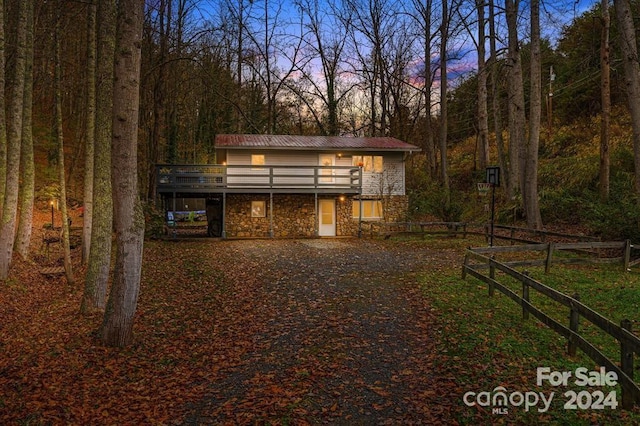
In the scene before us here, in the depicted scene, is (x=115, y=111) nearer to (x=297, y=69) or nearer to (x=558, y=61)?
(x=297, y=69)

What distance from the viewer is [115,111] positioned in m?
6.44

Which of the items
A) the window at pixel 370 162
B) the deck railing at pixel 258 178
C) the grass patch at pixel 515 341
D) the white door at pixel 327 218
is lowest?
the grass patch at pixel 515 341

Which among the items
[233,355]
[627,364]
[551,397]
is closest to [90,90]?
[233,355]

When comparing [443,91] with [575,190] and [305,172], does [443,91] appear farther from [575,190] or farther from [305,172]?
[305,172]

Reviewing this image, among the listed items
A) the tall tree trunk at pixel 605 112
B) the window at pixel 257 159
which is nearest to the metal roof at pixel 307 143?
the window at pixel 257 159

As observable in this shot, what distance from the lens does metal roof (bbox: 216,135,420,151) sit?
22297mm

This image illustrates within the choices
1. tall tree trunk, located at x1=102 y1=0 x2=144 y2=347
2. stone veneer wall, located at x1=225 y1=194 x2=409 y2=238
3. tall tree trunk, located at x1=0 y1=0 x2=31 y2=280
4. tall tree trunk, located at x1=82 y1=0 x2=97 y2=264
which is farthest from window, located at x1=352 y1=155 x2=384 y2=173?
tall tree trunk, located at x1=102 y1=0 x2=144 y2=347

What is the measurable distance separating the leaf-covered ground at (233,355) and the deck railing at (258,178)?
9.23 meters

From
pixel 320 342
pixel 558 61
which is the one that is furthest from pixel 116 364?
pixel 558 61

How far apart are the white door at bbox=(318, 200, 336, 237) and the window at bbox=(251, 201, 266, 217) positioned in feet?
10.3

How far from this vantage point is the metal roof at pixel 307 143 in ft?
73.2

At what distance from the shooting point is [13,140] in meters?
10.6

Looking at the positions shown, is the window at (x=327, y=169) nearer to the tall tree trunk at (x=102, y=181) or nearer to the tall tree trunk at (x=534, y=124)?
the tall tree trunk at (x=534, y=124)

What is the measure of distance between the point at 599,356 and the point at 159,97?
21710 mm
